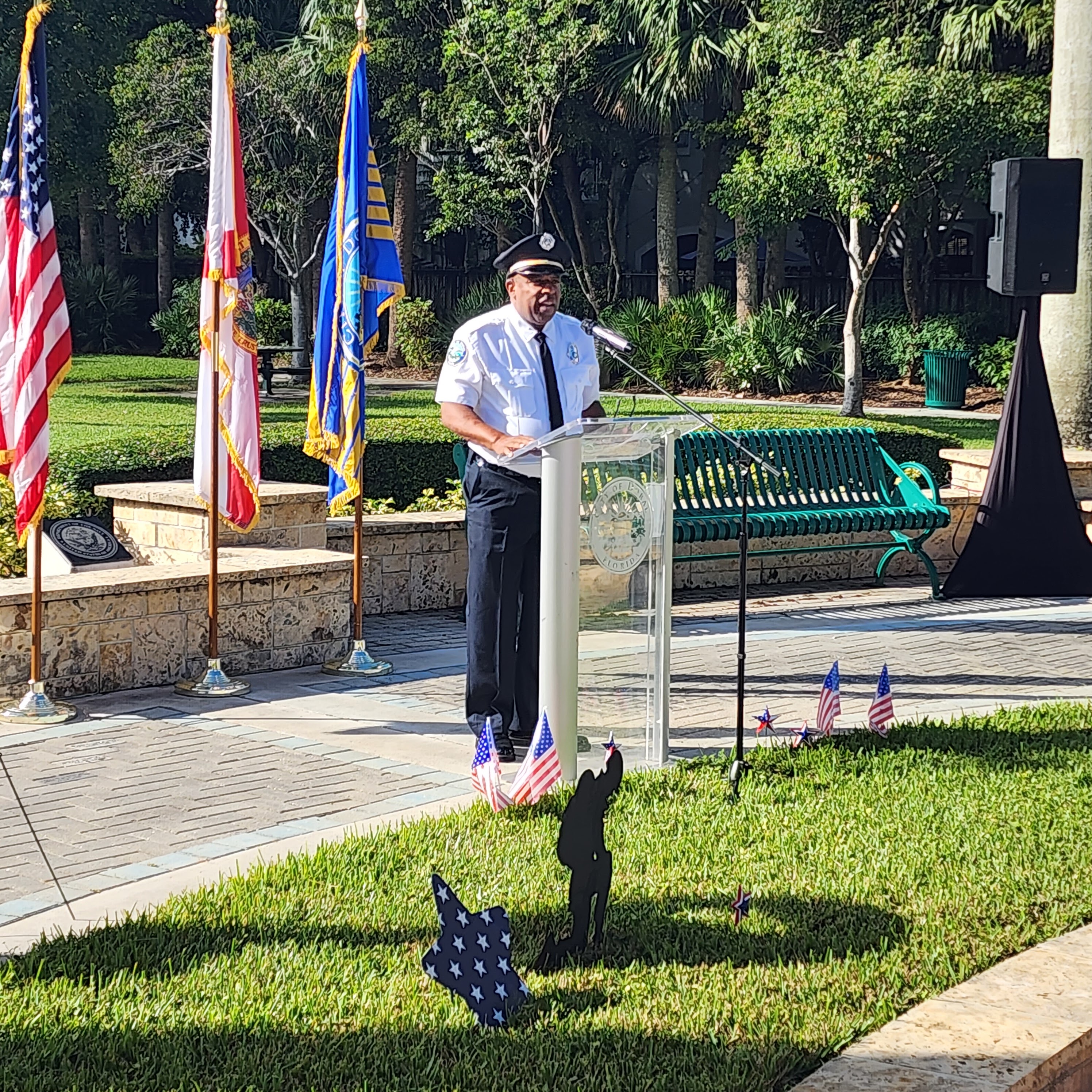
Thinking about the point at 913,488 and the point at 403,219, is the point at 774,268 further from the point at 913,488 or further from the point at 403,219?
the point at 913,488

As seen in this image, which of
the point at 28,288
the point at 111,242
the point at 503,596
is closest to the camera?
the point at 503,596

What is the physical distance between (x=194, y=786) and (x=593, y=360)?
243 centimetres

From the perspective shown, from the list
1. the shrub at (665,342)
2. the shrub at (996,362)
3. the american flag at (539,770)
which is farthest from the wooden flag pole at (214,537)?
the shrub at (996,362)

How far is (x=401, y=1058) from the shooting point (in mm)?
3900

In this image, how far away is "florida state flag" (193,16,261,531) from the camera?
8195 mm

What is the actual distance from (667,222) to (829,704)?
27842 mm

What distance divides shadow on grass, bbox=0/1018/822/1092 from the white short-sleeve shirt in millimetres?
3120

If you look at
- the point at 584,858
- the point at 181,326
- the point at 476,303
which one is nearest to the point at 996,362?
the point at 476,303

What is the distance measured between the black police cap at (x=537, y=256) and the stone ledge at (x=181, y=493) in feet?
9.92

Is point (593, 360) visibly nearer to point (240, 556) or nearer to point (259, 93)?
point (240, 556)

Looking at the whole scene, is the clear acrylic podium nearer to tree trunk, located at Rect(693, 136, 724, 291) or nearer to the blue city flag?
the blue city flag

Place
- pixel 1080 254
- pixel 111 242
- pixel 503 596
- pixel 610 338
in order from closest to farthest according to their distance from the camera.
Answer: pixel 610 338 → pixel 503 596 → pixel 1080 254 → pixel 111 242

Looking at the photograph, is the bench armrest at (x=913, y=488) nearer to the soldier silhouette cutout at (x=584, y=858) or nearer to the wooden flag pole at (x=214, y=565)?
the wooden flag pole at (x=214, y=565)

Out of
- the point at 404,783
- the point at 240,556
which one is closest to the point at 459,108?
the point at 240,556
